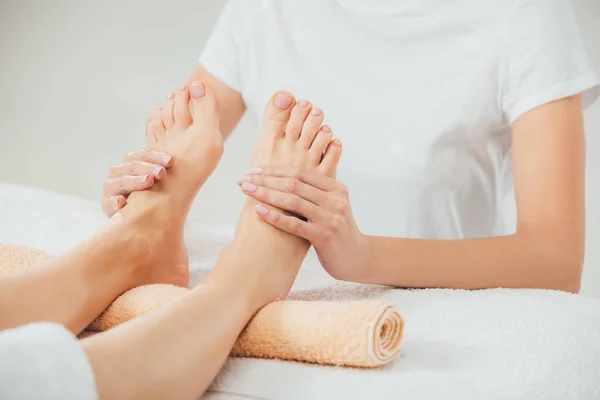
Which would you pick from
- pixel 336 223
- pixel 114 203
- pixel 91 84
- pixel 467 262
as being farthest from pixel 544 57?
pixel 91 84

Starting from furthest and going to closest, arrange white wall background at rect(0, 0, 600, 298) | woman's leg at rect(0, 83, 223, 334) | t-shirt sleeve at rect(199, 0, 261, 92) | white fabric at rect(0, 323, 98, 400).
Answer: white wall background at rect(0, 0, 600, 298)
t-shirt sleeve at rect(199, 0, 261, 92)
woman's leg at rect(0, 83, 223, 334)
white fabric at rect(0, 323, 98, 400)

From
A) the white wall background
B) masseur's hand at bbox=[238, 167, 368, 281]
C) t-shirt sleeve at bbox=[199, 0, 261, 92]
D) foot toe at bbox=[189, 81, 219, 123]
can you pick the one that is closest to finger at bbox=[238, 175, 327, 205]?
masseur's hand at bbox=[238, 167, 368, 281]

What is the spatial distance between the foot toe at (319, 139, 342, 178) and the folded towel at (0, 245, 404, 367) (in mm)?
269

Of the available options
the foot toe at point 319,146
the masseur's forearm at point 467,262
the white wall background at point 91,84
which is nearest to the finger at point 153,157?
the foot toe at point 319,146

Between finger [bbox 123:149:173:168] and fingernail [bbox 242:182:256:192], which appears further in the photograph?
finger [bbox 123:149:173:168]

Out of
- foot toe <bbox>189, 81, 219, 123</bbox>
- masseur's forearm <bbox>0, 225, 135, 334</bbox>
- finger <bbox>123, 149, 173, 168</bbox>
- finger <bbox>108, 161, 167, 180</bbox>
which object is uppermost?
foot toe <bbox>189, 81, 219, 123</bbox>

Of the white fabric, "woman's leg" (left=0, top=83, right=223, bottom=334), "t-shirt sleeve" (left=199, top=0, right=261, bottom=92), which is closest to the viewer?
the white fabric

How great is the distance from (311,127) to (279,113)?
0.18 ft

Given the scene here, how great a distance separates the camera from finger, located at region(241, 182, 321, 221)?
94 cm

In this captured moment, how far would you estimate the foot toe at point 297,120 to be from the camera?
42.2 inches

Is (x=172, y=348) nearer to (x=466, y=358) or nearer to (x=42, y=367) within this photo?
(x=42, y=367)

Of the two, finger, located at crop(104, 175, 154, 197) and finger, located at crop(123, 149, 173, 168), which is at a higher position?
finger, located at crop(123, 149, 173, 168)

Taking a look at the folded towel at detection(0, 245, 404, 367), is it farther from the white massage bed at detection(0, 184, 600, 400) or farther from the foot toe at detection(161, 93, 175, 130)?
the foot toe at detection(161, 93, 175, 130)

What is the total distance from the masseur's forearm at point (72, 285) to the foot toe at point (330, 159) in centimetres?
29
